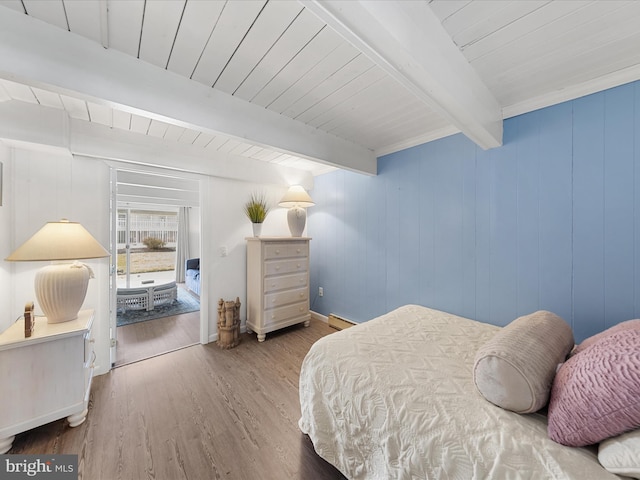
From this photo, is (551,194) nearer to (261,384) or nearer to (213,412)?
(261,384)

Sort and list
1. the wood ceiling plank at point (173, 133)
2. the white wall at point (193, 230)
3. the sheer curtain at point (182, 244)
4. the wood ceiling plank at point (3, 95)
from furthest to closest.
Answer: the white wall at point (193, 230), the sheer curtain at point (182, 244), the wood ceiling plank at point (173, 133), the wood ceiling plank at point (3, 95)

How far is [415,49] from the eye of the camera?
0.97 meters

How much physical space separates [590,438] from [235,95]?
7.69ft

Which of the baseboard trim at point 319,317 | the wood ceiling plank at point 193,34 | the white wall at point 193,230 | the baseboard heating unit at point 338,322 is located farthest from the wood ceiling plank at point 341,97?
the white wall at point 193,230

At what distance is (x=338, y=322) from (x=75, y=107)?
3.28m

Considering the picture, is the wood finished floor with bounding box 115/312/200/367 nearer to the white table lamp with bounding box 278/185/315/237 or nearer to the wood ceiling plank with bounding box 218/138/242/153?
the white table lamp with bounding box 278/185/315/237

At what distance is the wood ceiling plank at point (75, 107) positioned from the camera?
171 cm

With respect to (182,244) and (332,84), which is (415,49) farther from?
(182,244)

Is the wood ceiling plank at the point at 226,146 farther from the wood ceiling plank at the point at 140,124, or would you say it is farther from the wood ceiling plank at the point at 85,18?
the wood ceiling plank at the point at 85,18

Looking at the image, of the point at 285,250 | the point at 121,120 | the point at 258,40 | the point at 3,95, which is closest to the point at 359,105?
the point at 258,40

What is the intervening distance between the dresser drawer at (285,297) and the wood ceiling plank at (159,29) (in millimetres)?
2341

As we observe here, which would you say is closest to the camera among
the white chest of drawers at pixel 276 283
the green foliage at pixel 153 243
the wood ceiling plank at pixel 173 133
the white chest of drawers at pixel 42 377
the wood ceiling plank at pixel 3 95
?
the white chest of drawers at pixel 42 377

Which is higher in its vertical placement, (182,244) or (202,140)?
(202,140)

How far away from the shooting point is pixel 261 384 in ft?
6.79
